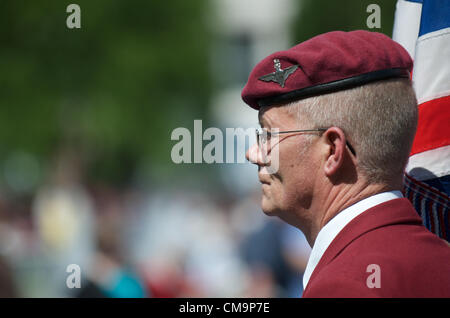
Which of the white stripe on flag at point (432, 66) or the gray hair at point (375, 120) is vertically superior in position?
the white stripe on flag at point (432, 66)

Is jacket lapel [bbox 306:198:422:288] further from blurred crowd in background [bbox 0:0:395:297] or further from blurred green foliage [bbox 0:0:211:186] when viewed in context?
blurred green foliage [bbox 0:0:211:186]

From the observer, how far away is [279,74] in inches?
87.0

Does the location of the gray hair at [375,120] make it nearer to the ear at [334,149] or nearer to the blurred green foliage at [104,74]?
the ear at [334,149]

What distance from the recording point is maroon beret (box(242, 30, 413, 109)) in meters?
2.11

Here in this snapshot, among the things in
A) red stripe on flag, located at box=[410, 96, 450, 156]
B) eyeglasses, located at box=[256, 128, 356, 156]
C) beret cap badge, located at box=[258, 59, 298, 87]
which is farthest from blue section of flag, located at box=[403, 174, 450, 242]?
beret cap badge, located at box=[258, 59, 298, 87]

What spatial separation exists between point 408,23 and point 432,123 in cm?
47

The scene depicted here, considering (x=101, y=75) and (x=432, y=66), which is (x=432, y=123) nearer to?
(x=432, y=66)

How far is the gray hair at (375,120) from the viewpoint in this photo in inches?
82.0

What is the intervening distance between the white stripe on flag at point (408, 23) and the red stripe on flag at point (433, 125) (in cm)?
32

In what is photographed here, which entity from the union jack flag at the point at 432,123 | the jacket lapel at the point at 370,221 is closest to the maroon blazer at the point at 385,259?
the jacket lapel at the point at 370,221

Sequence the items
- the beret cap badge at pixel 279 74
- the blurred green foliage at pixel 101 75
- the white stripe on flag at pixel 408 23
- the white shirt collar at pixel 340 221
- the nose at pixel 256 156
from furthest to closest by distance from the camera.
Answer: the blurred green foliage at pixel 101 75
the white stripe on flag at pixel 408 23
the nose at pixel 256 156
the beret cap badge at pixel 279 74
the white shirt collar at pixel 340 221

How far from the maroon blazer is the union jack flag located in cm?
45
